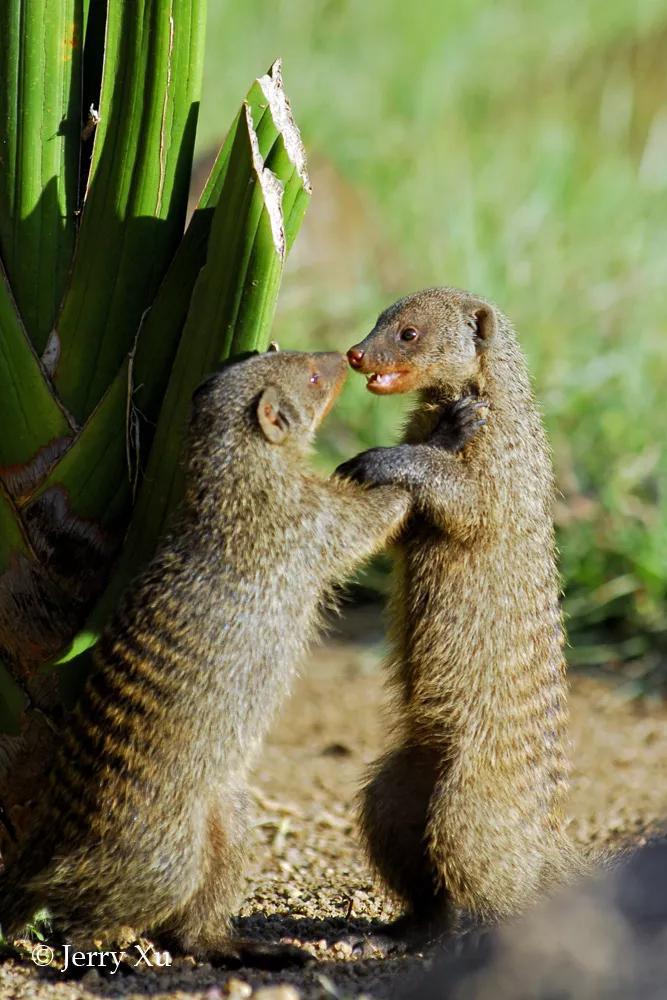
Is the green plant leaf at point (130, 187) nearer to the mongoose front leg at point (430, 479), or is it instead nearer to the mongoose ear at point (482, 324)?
the mongoose front leg at point (430, 479)

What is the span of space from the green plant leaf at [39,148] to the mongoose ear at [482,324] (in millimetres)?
922

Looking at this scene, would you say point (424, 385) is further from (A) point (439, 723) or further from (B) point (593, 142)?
(B) point (593, 142)

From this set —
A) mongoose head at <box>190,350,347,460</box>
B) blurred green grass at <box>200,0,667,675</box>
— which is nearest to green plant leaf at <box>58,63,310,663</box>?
mongoose head at <box>190,350,347,460</box>

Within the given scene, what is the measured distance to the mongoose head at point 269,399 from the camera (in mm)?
2438

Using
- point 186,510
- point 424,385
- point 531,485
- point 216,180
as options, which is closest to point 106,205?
point 216,180

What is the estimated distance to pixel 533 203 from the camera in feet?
23.3

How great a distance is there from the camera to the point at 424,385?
114 inches

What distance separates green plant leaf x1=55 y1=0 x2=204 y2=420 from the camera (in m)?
2.35

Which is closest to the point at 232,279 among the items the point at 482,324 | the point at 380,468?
the point at 380,468

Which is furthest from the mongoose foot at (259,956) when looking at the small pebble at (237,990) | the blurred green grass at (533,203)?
the blurred green grass at (533,203)

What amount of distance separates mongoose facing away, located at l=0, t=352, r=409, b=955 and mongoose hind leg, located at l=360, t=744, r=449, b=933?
42 centimetres

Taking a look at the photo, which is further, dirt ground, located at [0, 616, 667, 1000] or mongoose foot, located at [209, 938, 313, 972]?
mongoose foot, located at [209, 938, 313, 972]

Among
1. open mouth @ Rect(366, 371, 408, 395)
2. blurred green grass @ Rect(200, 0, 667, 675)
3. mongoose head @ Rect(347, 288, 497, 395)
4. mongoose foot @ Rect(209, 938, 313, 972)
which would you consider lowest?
mongoose foot @ Rect(209, 938, 313, 972)

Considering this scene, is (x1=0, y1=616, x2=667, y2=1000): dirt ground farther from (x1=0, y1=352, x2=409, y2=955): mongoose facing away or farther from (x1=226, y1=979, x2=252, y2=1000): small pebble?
(x1=0, y1=352, x2=409, y2=955): mongoose facing away
